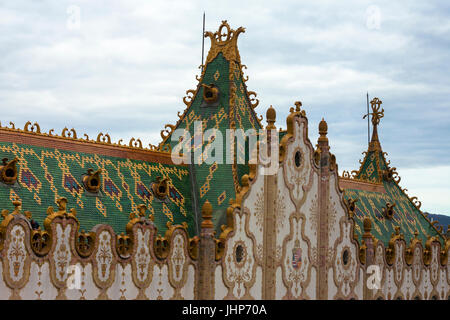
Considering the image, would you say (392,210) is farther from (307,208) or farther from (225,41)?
(225,41)

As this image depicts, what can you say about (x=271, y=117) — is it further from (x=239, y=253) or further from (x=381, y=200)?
(x=381, y=200)

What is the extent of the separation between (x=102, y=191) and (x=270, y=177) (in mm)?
6652

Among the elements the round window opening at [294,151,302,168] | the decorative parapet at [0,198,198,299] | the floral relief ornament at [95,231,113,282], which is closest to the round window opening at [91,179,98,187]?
the decorative parapet at [0,198,198,299]

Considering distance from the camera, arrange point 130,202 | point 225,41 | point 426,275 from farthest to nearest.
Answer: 1. point 426,275
2. point 225,41
3. point 130,202

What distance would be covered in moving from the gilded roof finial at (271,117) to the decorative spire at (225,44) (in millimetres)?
3430

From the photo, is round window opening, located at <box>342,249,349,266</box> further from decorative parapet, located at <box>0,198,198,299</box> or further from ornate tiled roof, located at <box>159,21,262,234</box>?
decorative parapet, located at <box>0,198,198,299</box>

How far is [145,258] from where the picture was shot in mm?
30469

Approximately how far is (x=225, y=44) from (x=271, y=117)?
15.1 feet

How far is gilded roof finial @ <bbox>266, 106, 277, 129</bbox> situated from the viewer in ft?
115

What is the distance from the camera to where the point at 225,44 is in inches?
1491

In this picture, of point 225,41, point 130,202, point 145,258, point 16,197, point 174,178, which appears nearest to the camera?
point 16,197

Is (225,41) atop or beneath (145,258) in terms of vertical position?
atop

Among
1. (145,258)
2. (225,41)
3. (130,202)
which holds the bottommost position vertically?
(145,258)

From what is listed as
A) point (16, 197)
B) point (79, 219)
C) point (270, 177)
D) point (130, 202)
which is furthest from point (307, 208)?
point (16, 197)
